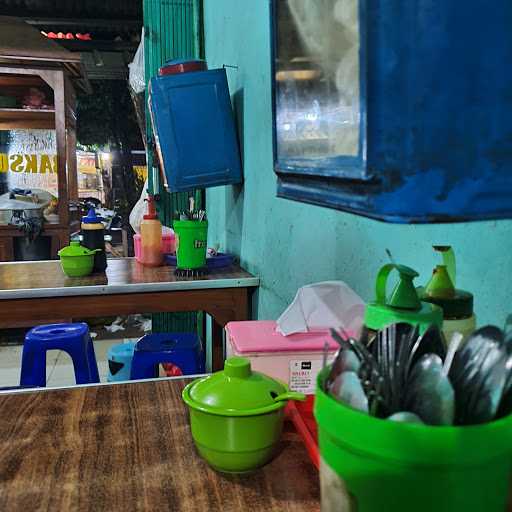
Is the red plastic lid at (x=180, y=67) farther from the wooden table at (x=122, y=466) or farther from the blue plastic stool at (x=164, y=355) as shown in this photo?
the wooden table at (x=122, y=466)

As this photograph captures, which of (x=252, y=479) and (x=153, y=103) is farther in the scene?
(x=153, y=103)

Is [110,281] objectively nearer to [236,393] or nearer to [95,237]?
[95,237]

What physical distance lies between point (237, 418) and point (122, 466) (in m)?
0.25

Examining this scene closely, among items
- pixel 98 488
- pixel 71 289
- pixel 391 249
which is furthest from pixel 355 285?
pixel 71 289

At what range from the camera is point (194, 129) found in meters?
2.85

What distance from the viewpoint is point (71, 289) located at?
2.46 meters

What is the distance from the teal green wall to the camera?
1.01 meters

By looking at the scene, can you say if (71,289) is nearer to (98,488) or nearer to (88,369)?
(88,369)

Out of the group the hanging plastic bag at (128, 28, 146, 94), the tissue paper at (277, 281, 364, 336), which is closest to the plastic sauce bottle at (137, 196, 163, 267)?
the hanging plastic bag at (128, 28, 146, 94)

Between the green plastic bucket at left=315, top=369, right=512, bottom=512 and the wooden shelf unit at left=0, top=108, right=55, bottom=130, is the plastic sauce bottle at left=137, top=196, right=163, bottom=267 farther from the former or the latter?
the wooden shelf unit at left=0, top=108, right=55, bottom=130

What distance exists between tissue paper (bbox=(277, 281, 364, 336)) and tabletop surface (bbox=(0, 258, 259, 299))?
1356 millimetres

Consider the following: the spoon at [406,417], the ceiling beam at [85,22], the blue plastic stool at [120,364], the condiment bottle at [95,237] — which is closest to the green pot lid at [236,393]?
the spoon at [406,417]

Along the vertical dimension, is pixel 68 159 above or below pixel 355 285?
above

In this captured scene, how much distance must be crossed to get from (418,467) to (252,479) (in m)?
0.44
